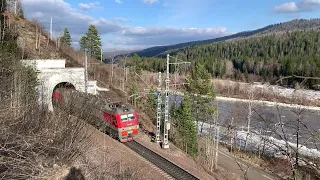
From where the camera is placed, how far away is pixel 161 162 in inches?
799

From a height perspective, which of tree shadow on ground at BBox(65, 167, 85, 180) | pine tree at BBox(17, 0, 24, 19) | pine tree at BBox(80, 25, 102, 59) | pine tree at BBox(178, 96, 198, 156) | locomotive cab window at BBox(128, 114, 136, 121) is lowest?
pine tree at BBox(178, 96, 198, 156)

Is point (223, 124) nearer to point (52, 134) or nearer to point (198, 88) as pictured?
point (198, 88)

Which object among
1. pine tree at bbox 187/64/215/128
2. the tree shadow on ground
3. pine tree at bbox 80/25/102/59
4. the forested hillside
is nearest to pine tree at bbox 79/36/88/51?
pine tree at bbox 80/25/102/59

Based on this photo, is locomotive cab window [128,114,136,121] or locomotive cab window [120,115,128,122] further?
locomotive cab window [128,114,136,121]

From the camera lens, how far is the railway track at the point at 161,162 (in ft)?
60.0

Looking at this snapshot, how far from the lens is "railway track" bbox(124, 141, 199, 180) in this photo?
18297 millimetres

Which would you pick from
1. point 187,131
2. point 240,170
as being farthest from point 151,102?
point 240,170

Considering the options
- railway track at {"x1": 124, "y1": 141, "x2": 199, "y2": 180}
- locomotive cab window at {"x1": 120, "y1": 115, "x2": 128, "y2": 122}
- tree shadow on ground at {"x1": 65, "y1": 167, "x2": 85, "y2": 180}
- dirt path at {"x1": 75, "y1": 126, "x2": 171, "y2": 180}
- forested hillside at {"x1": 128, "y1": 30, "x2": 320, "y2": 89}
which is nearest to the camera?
tree shadow on ground at {"x1": 65, "y1": 167, "x2": 85, "y2": 180}

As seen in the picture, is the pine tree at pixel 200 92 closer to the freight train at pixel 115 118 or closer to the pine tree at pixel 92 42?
the freight train at pixel 115 118

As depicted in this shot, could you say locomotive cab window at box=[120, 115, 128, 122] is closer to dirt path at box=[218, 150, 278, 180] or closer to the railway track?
the railway track

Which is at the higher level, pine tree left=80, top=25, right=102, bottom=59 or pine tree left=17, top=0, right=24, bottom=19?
pine tree left=17, top=0, right=24, bottom=19

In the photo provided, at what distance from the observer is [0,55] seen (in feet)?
48.5

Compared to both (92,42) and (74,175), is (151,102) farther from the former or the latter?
(74,175)

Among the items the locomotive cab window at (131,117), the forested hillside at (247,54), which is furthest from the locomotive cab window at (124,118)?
the forested hillside at (247,54)
